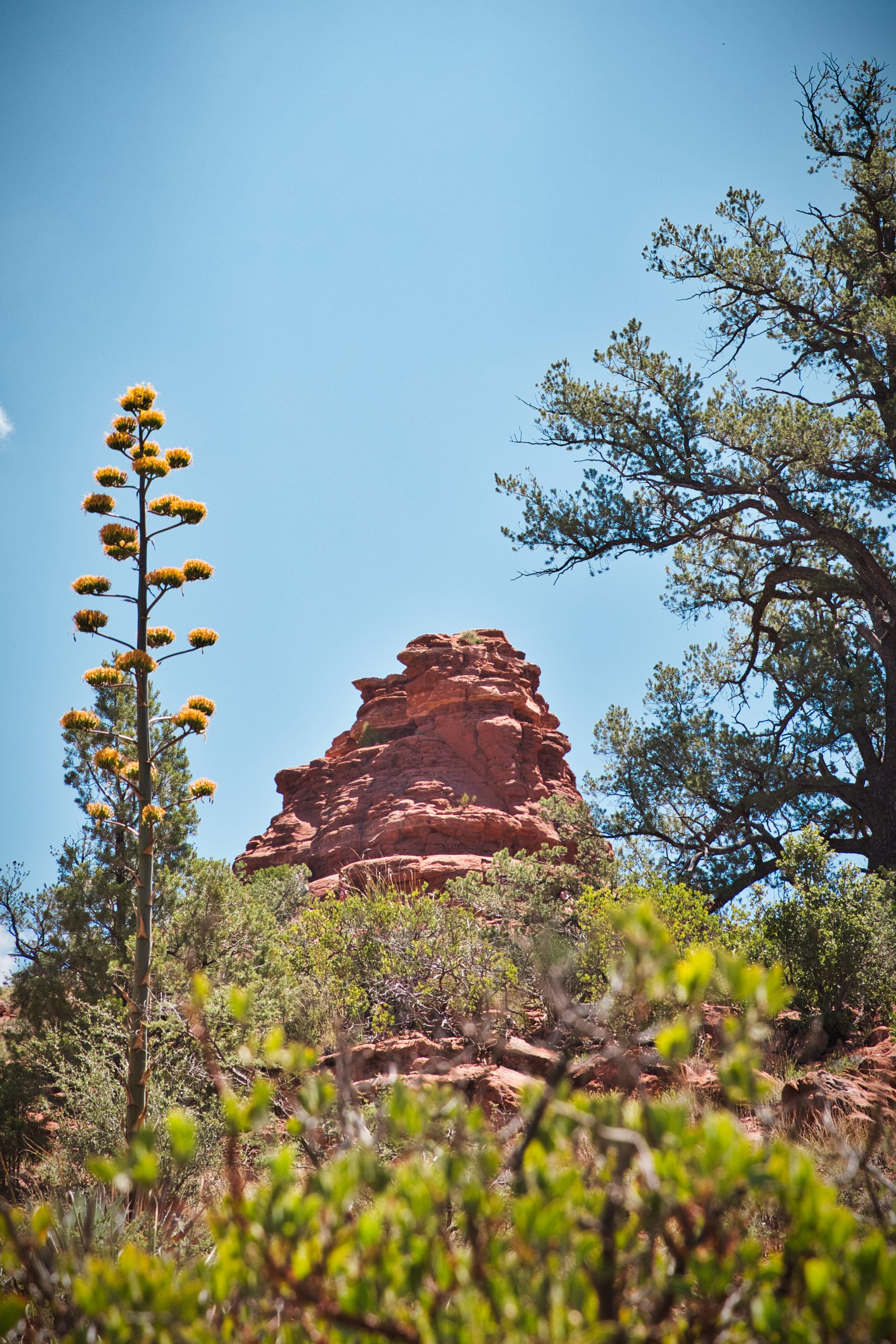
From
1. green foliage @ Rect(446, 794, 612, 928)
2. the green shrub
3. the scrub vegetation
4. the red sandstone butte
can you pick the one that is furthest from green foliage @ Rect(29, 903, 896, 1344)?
the red sandstone butte

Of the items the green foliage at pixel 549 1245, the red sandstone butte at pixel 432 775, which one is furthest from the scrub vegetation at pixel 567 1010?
the red sandstone butte at pixel 432 775

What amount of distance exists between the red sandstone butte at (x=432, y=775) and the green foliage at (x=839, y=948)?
1488cm

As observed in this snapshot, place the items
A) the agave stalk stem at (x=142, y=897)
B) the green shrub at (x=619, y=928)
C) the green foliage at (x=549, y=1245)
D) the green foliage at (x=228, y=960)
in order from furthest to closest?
the green shrub at (x=619, y=928) < the green foliage at (x=228, y=960) < the agave stalk stem at (x=142, y=897) < the green foliage at (x=549, y=1245)

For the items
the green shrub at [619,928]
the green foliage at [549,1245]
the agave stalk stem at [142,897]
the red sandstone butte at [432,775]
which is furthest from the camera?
the red sandstone butte at [432,775]

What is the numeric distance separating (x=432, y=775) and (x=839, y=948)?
2093cm

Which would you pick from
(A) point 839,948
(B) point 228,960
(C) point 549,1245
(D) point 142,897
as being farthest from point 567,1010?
(B) point 228,960

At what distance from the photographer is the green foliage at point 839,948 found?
321 inches

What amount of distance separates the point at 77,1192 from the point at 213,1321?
12.5 feet

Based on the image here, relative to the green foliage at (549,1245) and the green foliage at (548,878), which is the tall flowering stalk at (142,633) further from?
the green foliage at (548,878)

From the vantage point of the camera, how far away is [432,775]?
28562 millimetres

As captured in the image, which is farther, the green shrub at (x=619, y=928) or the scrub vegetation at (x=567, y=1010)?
the green shrub at (x=619, y=928)

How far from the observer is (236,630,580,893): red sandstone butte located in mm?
25812

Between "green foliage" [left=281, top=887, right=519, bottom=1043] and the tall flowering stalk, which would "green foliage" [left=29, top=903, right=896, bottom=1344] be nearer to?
the tall flowering stalk

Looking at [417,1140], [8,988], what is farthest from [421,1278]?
[8,988]
